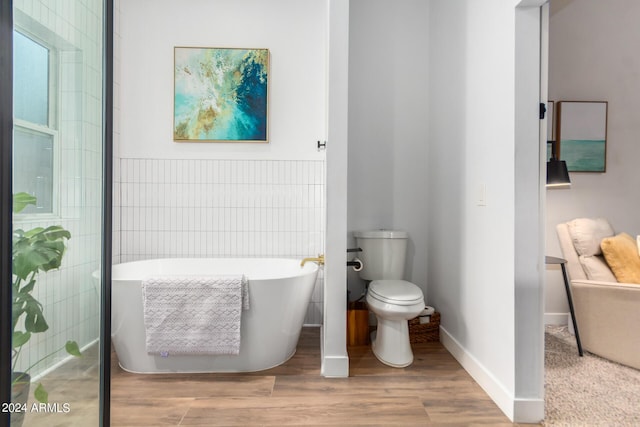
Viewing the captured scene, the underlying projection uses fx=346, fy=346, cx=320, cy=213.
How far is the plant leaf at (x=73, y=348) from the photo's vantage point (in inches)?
40.7

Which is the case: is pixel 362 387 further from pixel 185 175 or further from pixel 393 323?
pixel 185 175

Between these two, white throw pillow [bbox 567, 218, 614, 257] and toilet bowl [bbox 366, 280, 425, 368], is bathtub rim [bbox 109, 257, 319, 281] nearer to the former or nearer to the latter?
toilet bowl [bbox 366, 280, 425, 368]

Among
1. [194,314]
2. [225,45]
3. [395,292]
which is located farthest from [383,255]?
[225,45]

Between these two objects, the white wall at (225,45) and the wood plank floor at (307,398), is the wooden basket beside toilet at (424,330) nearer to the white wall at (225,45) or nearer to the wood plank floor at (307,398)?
the wood plank floor at (307,398)

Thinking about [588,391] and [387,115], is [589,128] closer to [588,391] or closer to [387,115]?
[387,115]

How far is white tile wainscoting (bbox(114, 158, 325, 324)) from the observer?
2781 mm

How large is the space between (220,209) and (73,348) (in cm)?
182

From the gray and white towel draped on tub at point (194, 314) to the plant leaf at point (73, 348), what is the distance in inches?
33.5

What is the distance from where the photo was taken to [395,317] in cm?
209

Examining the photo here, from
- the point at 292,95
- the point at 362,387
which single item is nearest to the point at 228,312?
the point at 362,387

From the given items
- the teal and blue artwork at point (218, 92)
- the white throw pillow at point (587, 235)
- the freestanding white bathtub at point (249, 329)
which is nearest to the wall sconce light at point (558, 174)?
the white throw pillow at point (587, 235)

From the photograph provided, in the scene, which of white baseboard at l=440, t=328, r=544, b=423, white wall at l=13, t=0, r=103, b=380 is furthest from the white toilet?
white wall at l=13, t=0, r=103, b=380

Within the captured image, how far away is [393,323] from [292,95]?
1.90 metres

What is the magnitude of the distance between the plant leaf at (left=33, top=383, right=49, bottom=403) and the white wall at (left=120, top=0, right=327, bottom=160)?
2083 mm
